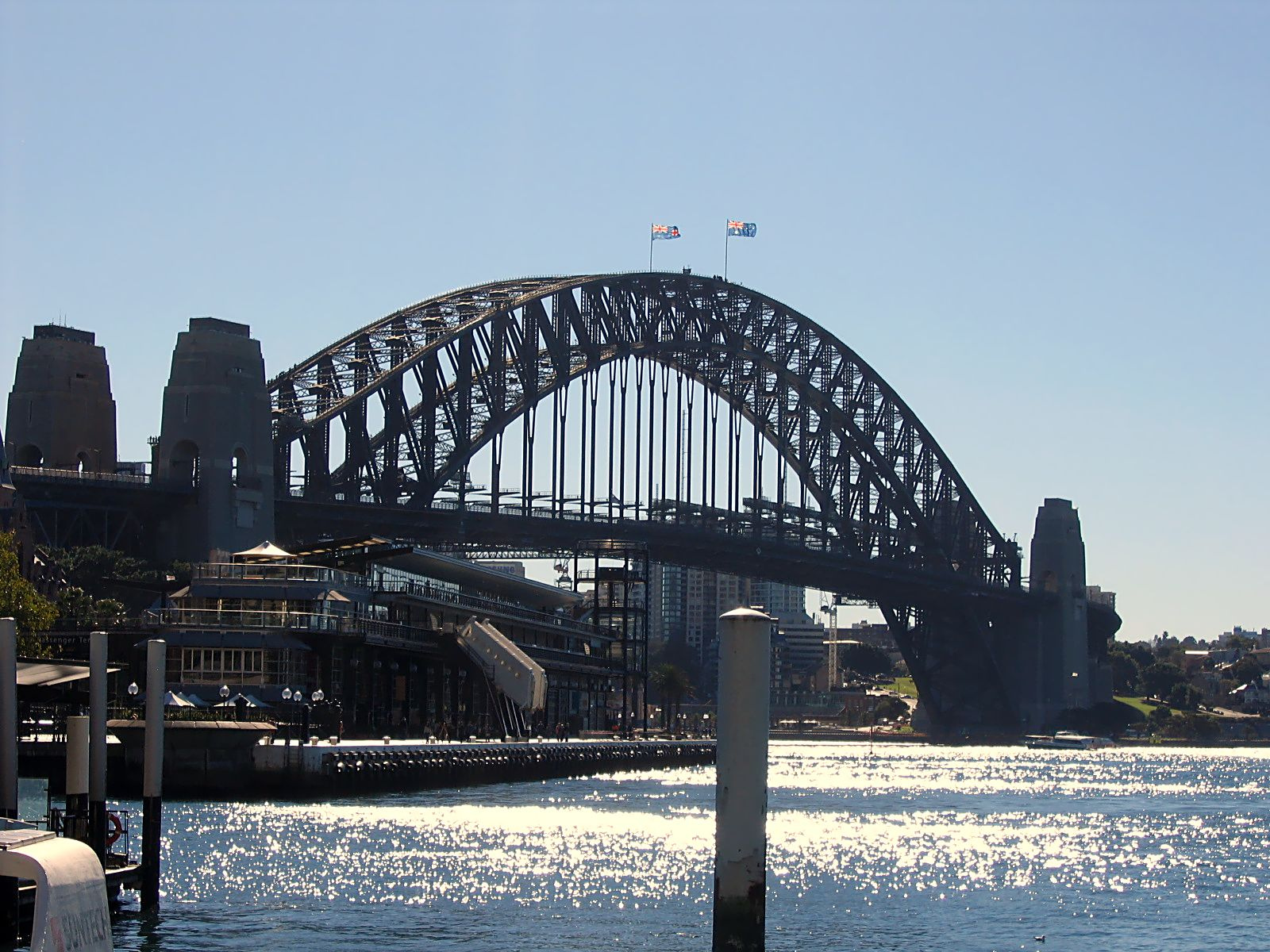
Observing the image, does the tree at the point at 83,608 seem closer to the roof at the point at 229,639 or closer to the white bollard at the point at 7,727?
the roof at the point at 229,639

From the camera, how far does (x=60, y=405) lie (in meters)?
102

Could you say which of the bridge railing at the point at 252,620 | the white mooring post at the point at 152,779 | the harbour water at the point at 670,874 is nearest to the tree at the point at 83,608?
the bridge railing at the point at 252,620

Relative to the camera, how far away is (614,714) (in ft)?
401

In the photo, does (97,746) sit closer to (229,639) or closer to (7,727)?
(7,727)

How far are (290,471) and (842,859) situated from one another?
6682 cm

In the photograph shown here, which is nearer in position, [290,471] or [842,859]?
[842,859]

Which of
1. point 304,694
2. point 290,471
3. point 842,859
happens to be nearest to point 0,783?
point 842,859

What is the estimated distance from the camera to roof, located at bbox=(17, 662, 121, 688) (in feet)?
138

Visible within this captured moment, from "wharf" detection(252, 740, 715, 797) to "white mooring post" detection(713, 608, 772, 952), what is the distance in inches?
1430

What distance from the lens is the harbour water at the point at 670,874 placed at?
35000 millimetres

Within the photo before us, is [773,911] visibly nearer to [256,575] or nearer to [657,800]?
[657,800]

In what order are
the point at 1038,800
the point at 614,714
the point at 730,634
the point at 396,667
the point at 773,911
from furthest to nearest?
1. the point at 614,714
2. the point at 396,667
3. the point at 1038,800
4. the point at 773,911
5. the point at 730,634

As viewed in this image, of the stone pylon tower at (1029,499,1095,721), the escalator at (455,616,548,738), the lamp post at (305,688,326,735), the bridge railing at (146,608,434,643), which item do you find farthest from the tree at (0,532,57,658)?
the stone pylon tower at (1029,499,1095,721)

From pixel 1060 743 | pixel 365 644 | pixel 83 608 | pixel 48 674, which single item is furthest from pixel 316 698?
pixel 1060 743
